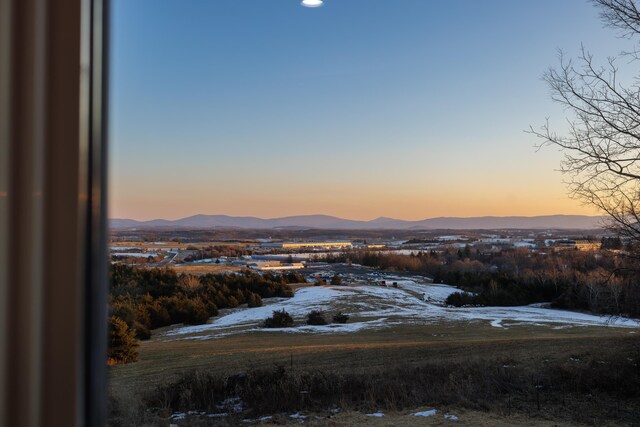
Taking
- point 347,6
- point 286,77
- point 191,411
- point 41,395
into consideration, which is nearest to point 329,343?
point 191,411

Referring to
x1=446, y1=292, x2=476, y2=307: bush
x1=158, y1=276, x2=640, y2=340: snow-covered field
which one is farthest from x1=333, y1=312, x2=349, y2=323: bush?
x1=446, y1=292, x2=476, y2=307: bush

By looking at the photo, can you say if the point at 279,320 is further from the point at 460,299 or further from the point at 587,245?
the point at 587,245

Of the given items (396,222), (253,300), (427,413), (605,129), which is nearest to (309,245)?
(253,300)

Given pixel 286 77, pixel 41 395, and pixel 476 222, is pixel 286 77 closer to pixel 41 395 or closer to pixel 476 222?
pixel 476 222

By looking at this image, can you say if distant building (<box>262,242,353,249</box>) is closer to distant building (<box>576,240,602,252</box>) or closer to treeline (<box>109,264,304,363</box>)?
treeline (<box>109,264,304,363</box>)

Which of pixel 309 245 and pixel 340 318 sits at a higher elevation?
pixel 309 245

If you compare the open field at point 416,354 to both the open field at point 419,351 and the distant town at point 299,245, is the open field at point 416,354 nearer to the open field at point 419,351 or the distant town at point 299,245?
the open field at point 419,351
